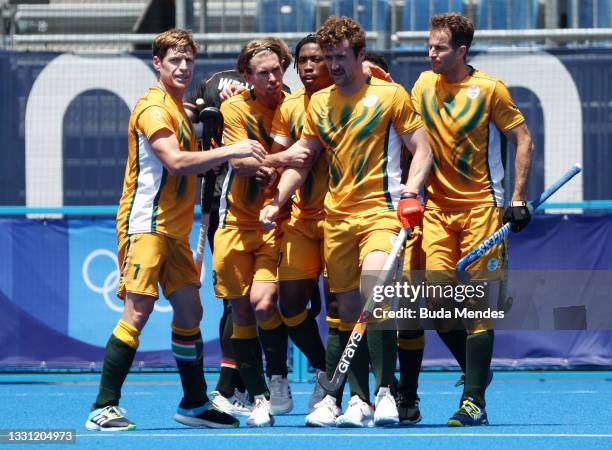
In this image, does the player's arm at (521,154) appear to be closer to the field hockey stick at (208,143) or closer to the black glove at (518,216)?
the black glove at (518,216)

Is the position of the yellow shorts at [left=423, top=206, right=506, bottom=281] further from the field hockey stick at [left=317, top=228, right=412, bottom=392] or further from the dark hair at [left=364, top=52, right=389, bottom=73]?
the dark hair at [left=364, top=52, right=389, bottom=73]

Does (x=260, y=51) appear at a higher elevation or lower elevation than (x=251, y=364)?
higher

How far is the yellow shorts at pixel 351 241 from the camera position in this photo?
672 centimetres

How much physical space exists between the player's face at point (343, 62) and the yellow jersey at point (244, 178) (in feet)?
2.44

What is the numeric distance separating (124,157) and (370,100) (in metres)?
4.27

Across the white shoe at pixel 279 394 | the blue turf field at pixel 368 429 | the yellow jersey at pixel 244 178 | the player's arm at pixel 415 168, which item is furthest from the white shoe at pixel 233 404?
the player's arm at pixel 415 168

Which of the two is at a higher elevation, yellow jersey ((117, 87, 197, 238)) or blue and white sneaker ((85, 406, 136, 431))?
yellow jersey ((117, 87, 197, 238))

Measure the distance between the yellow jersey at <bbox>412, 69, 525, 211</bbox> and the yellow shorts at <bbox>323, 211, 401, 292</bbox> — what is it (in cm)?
46

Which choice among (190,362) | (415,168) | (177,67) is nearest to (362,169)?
(415,168)

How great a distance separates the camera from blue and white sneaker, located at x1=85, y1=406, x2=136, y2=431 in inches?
263

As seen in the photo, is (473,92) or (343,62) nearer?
(343,62)

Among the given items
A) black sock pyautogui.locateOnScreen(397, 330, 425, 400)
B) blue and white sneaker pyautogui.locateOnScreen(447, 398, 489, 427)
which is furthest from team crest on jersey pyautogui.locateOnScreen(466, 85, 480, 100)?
blue and white sneaker pyautogui.locateOnScreen(447, 398, 489, 427)

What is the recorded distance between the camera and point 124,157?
10656mm

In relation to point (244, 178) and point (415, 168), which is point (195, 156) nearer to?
point (244, 178)
